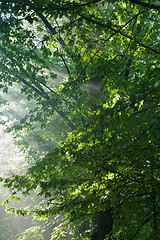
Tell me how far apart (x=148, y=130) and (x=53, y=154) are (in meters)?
2.27

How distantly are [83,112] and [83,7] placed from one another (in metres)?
3.21

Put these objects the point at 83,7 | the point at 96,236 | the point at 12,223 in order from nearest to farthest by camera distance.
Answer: the point at 83,7
the point at 96,236
the point at 12,223

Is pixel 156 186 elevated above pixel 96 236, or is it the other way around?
pixel 156 186

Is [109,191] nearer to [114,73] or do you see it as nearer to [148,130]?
[148,130]

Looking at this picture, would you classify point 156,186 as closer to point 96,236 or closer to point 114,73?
point 114,73

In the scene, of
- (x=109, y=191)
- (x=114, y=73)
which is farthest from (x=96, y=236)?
(x=114, y=73)

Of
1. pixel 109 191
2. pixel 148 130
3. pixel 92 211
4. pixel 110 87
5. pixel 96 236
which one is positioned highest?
pixel 110 87

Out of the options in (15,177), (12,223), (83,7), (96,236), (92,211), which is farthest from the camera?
(12,223)

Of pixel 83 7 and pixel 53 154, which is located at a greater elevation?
pixel 83 7

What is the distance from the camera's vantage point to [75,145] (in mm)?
4609

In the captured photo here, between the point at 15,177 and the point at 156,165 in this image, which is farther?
the point at 15,177

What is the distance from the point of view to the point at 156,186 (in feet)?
9.03

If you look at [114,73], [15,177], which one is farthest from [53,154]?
[114,73]

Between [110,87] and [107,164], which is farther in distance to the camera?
[110,87]
